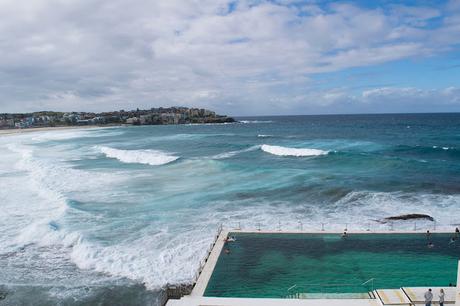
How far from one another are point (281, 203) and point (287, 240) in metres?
7.88

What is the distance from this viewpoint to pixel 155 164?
4984 cm

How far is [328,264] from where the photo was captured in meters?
18.6

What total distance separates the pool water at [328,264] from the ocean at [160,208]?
1.86m

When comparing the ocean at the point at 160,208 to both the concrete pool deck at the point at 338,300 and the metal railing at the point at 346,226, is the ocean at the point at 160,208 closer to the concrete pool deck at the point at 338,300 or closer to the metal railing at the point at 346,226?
the metal railing at the point at 346,226

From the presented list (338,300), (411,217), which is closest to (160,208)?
(411,217)

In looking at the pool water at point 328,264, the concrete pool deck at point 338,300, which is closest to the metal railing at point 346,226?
the pool water at point 328,264

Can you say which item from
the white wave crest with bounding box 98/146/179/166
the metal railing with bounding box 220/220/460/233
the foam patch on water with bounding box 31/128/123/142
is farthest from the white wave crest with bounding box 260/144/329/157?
the foam patch on water with bounding box 31/128/123/142

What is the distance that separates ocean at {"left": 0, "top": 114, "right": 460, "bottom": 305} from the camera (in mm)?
17906

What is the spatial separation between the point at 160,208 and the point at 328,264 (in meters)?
13.3

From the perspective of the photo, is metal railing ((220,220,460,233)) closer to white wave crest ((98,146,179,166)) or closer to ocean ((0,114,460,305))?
ocean ((0,114,460,305))

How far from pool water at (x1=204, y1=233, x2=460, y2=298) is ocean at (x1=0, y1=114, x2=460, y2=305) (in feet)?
6.10

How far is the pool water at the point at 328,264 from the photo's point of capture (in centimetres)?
1647

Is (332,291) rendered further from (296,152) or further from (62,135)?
(62,135)

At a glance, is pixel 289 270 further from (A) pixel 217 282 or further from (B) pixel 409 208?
(B) pixel 409 208
